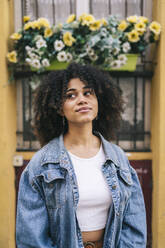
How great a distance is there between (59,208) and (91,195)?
196 millimetres

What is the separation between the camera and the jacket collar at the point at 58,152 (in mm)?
1594

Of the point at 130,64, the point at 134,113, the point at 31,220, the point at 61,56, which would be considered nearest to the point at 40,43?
the point at 61,56

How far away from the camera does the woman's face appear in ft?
5.45

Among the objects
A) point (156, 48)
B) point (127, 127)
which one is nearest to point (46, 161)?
point (127, 127)

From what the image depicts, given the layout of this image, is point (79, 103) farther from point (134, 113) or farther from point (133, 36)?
point (134, 113)

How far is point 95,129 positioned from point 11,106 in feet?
5.63

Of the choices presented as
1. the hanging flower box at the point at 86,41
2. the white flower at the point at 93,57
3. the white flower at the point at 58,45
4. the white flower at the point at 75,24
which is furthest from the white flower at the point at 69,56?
the white flower at the point at 75,24

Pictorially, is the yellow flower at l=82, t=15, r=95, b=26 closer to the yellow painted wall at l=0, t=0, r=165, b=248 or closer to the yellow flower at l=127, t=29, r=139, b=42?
the yellow flower at l=127, t=29, r=139, b=42

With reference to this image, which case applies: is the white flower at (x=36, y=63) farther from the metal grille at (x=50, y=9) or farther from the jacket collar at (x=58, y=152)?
the jacket collar at (x=58, y=152)

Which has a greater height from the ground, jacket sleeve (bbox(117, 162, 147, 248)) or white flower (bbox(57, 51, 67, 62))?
white flower (bbox(57, 51, 67, 62))

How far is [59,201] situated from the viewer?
1513mm

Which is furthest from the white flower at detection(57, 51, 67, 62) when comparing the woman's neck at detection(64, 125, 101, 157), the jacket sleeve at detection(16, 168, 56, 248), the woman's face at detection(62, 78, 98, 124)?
the jacket sleeve at detection(16, 168, 56, 248)

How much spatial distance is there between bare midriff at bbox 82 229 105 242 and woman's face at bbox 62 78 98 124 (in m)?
0.66

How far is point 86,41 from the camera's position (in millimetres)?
3066
